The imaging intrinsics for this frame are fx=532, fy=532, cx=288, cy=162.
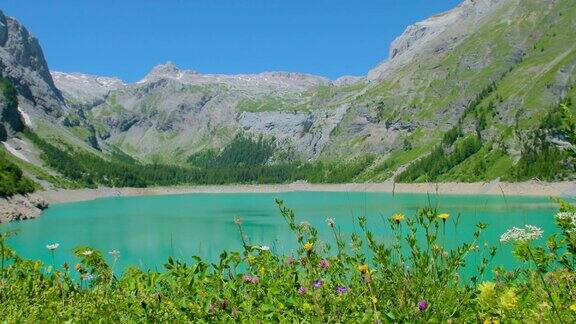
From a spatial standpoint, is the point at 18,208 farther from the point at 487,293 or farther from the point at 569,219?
the point at 487,293

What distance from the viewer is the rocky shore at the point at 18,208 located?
302 ft

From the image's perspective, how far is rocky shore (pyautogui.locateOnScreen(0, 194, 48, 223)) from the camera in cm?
9212

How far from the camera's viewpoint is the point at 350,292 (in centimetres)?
516

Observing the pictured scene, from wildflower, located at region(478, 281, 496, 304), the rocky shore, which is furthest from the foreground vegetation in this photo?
the rocky shore

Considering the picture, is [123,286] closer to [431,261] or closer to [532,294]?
[431,261]

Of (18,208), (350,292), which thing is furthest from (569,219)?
(18,208)

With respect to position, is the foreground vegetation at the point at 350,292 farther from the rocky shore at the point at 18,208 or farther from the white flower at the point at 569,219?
the rocky shore at the point at 18,208

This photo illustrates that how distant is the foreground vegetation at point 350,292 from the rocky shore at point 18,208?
93.4 meters

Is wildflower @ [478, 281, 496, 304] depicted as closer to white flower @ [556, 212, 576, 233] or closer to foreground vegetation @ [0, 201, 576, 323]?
foreground vegetation @ [0, 201, 576, 323]

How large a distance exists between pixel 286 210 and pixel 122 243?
6066 cm

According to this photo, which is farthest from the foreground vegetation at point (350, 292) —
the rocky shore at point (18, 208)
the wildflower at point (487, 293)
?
the rocky shore at point (18, 208)

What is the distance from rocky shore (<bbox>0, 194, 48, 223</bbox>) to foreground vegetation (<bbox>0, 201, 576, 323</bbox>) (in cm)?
9338

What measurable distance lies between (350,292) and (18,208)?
108855 mm

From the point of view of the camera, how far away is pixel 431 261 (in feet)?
15.5
